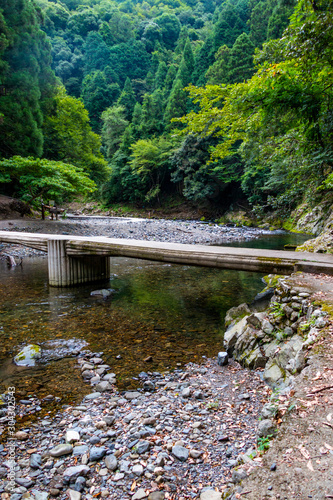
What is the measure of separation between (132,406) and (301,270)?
10.8ft

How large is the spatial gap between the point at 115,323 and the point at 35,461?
3.01 m

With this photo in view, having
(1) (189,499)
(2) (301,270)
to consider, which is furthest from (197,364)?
(2) (301,270)

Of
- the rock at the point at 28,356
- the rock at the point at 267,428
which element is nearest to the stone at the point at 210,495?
the rock at the point at 267,428

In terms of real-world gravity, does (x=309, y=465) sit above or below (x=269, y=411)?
above

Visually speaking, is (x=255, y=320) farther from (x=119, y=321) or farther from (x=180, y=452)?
(x=119, y=321)

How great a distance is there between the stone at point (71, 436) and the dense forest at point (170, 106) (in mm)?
6075

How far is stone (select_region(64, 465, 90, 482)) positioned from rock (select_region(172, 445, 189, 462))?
2.23ft

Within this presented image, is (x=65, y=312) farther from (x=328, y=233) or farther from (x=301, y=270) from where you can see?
(x=328, y=233)

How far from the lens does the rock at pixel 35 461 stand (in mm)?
2229

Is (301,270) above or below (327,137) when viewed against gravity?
below

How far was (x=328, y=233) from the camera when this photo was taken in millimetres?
6695

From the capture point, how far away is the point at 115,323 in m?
5.27

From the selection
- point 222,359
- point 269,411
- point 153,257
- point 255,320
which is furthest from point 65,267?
point 269,411

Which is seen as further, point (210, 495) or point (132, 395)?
point (132, 395)
